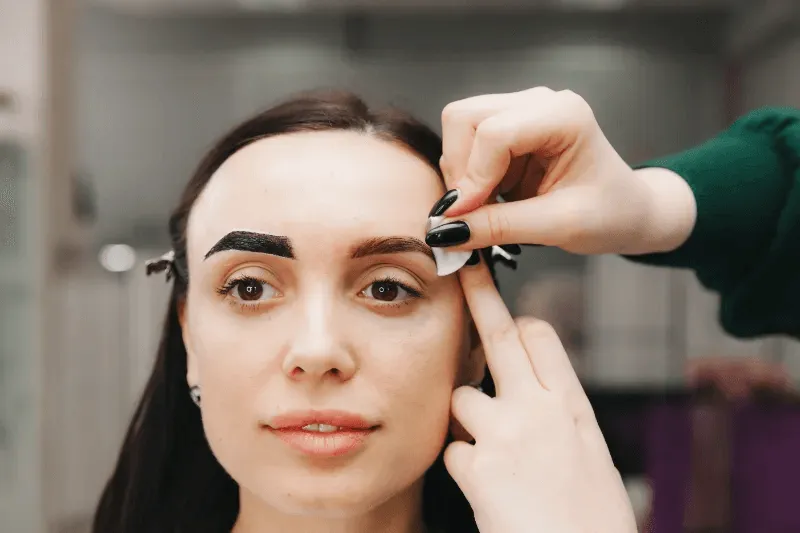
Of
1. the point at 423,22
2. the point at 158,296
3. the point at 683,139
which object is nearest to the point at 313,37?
the point at 423,22

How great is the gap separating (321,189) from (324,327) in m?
0.18

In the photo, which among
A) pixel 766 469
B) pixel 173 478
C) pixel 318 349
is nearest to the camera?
pixel 318 349

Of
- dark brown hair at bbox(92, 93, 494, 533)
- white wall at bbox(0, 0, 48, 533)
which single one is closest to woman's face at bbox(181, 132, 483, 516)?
dark brown hair at bbox(92, 93, 494, 533)

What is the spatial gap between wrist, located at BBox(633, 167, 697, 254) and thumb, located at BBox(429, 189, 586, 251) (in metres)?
0.15

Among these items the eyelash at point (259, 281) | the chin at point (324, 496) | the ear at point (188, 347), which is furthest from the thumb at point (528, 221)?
the ear at point (188, 347)

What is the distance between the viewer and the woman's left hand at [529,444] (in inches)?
29.2

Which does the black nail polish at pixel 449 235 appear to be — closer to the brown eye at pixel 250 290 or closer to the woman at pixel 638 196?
the woman at pixel 638 196

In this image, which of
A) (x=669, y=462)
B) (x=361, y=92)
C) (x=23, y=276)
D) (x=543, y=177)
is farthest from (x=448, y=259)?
(x=23, y=276)

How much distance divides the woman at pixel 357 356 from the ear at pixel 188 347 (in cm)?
3

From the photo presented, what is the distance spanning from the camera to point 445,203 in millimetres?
800

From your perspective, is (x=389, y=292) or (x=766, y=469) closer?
(x=389, y=292)

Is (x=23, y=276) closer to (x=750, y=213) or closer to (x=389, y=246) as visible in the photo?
(x=389, y=246)

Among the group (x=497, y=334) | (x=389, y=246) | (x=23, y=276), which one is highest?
(x=389, y=246)

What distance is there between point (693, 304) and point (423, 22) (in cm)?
114
